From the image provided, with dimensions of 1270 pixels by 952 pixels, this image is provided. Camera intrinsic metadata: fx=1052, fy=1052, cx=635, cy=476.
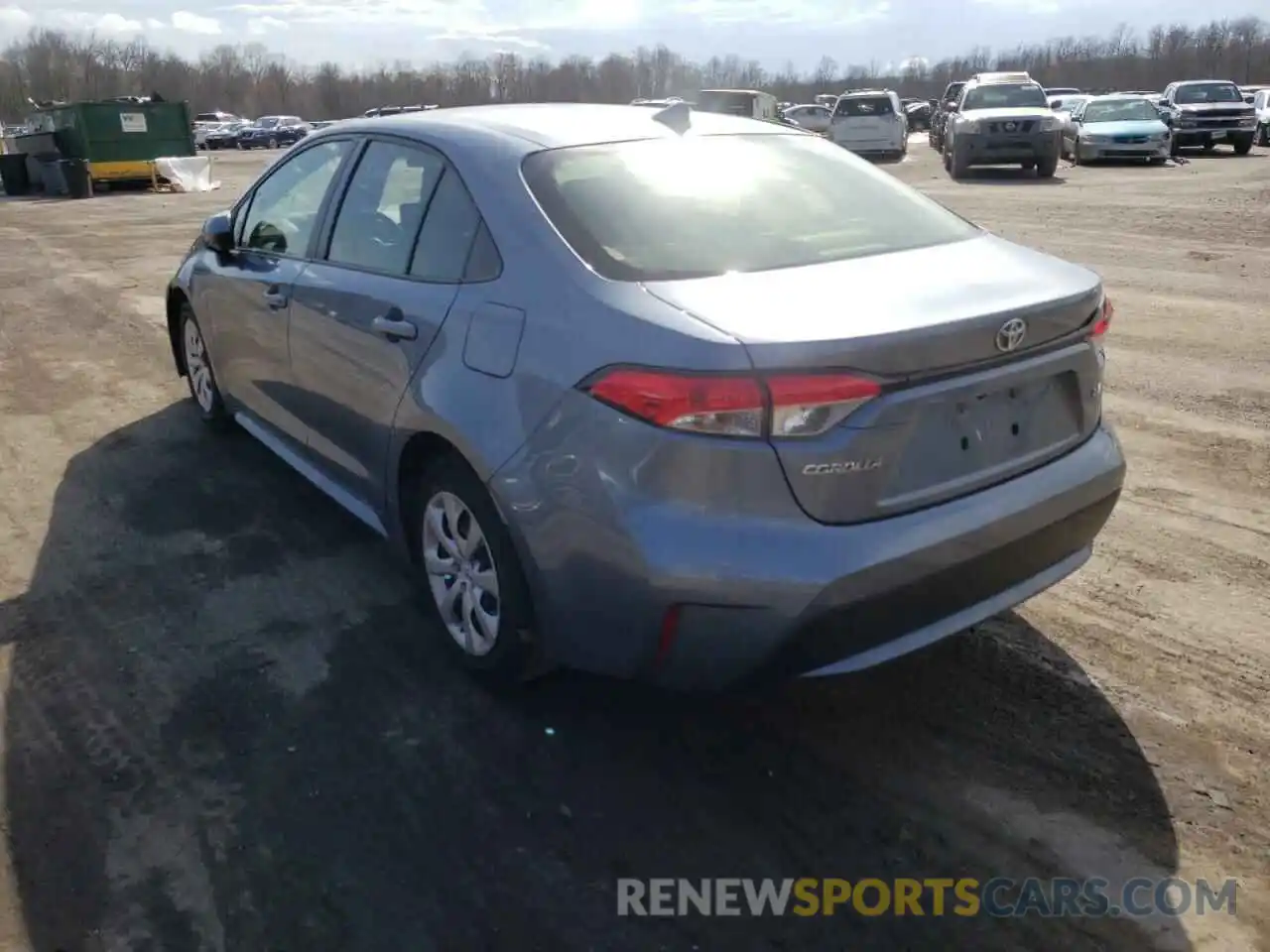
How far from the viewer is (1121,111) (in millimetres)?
23172

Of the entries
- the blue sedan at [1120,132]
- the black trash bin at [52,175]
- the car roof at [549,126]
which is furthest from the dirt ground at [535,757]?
the black trash bin at [52,175]

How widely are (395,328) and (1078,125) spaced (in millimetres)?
23729

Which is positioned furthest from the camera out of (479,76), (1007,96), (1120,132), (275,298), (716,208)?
(479,76)

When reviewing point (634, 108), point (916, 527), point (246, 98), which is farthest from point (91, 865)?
point (246, 98)

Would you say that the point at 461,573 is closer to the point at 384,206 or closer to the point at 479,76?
the point at 384,206

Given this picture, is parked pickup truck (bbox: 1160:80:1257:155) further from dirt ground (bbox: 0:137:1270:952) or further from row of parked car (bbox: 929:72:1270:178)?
dirt ground (bbox: 0:137:1270:952)

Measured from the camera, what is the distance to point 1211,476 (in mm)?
4801

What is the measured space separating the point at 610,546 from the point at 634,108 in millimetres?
2072

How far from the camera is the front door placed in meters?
4.25

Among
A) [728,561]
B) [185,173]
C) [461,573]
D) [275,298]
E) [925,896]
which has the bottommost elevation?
[925,896]

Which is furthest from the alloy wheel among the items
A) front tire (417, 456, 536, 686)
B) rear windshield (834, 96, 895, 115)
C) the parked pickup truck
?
the parked pickup truck

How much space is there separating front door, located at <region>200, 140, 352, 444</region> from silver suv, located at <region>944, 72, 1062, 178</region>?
730 inches

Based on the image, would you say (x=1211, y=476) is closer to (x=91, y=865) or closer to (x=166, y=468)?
(x=91, y=865)

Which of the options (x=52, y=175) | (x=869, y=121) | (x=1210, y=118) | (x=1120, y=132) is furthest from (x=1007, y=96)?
(x=52, y=175)
